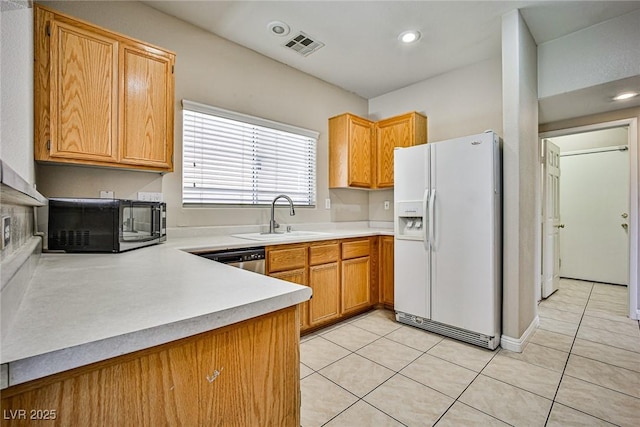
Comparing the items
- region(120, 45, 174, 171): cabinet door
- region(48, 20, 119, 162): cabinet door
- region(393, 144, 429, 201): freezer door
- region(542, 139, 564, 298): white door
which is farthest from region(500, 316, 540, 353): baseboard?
region(48, 20, 119, 162): cabinet door

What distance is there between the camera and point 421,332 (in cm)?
267

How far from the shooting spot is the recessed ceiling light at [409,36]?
2.64 meters

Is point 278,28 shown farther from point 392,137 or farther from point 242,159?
point 392,137

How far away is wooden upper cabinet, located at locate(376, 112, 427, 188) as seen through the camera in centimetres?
342

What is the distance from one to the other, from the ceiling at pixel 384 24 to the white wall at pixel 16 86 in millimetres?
1250

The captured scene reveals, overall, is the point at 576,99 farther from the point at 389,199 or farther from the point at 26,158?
the point at 26,158

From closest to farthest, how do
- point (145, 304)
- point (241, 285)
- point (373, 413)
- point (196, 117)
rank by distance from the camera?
point (145, 304), point (241, 285), point (373, 413), point (196, 117)

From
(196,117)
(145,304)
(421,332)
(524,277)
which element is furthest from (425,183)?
(145,304)

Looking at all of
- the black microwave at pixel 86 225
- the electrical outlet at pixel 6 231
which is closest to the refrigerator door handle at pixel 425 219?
the black microwave at pixel 86 225

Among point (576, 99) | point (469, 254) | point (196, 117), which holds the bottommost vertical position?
point (469, 254)

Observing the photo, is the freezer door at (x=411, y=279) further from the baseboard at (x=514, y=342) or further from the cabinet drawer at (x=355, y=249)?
the baseboard at (x=514, y=342)

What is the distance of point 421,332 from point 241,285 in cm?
231

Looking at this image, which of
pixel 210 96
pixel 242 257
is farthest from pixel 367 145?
pixel 242 257

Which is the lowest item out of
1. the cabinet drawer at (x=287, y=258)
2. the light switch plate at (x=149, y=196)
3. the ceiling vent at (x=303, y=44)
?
the cabinet drawer at (x=287, y=258)
